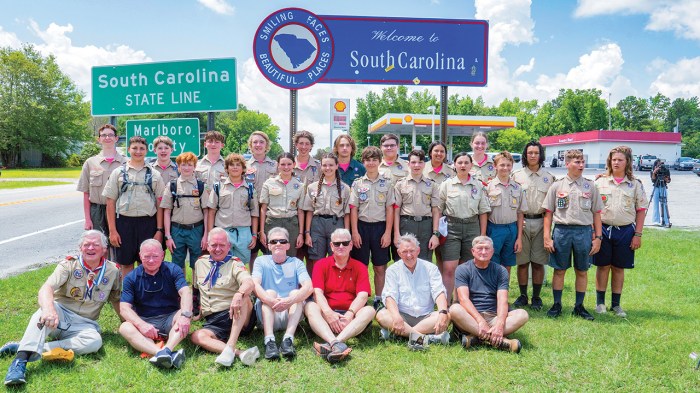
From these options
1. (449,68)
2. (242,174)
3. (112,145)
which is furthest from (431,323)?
(112,145)

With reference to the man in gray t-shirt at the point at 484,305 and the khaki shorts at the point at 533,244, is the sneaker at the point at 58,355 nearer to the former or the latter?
the man in gray t-shirt at the point at 484,305

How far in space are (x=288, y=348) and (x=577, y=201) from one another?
3629 mm

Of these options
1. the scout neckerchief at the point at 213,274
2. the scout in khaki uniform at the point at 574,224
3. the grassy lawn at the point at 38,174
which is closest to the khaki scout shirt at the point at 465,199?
the scout in khaki uniform at the point at 574,224

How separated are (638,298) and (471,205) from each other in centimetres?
298

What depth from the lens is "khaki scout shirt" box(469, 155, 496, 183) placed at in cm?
650

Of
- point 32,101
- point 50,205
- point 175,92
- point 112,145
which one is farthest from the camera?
point 32,101

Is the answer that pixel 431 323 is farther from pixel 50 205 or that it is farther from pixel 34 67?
pixel 34 67

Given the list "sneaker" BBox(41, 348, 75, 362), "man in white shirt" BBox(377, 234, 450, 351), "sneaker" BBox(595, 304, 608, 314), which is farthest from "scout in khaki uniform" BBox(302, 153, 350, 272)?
"sneaker" BBox(595, 304, 608, 314)

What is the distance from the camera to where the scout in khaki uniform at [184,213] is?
18.2ft

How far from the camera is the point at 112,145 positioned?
5887mm

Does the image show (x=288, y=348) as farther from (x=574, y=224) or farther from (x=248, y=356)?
(x=574, y=224)

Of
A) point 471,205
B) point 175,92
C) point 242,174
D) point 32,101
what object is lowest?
point 471,205

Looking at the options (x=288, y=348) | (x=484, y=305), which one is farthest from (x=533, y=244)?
(x=288, y=348)

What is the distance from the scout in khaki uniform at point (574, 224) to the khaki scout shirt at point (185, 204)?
4033 mm
